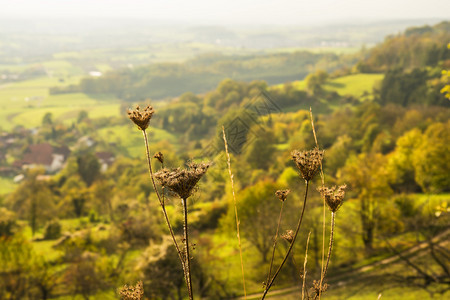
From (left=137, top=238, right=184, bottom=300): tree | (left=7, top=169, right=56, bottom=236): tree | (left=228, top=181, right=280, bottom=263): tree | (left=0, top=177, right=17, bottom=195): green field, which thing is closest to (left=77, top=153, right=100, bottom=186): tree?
(left=7, top=169, right=56, bottom=236): tree

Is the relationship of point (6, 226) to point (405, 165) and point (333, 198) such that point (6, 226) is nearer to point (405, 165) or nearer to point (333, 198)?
point (333, 198)

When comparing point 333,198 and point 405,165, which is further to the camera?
point 405,165

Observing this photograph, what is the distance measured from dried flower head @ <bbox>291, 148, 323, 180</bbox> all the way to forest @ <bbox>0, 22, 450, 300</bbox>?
0.14 meters

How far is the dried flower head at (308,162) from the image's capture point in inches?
71.5

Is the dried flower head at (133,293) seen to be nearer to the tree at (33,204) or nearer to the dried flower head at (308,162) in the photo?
the dried flower head at (308,162)

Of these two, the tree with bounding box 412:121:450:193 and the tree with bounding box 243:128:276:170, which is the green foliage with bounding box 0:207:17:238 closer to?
the tree with bounding box 243:128:276:170

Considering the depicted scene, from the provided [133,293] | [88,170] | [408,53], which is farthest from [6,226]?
[408,53]

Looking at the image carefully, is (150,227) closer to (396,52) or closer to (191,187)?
(191,187)

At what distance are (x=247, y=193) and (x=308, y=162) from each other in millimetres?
23073

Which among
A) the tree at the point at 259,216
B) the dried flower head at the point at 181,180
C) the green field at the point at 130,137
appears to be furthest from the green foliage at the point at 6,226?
the green field at the point at 130,137

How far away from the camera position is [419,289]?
1892 cm

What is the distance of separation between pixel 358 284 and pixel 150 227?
1353 centimetres

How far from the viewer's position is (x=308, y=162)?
1.85 meters

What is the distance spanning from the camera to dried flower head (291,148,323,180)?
1.82 m
